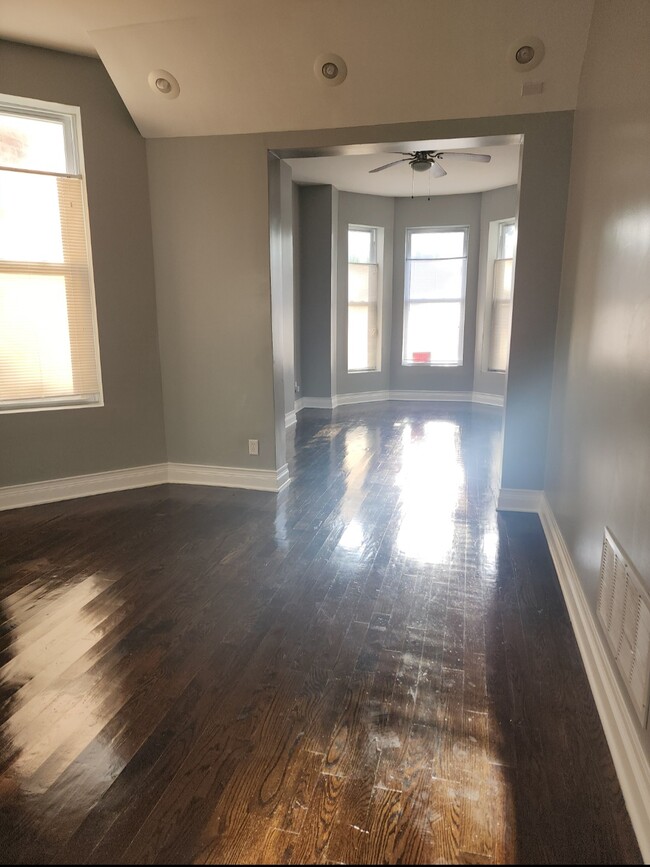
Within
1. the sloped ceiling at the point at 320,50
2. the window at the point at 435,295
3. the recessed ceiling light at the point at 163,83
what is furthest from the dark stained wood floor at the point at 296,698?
the window at the point at 435,295

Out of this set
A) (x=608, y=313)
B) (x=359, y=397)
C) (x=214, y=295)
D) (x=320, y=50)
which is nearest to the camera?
(x=608, y=313)

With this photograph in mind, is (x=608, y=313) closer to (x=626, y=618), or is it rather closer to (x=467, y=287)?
(x=626, y=618)

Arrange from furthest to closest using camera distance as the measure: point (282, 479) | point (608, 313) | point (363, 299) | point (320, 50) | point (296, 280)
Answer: point (363, 299) → point (296, 280) → point (282, 479) → point (320, 50) → point (608, 313)

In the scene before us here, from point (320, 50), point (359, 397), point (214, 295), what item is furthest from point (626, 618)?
point (359, 397)

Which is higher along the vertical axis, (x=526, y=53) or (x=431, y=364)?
(x=526, y=53)

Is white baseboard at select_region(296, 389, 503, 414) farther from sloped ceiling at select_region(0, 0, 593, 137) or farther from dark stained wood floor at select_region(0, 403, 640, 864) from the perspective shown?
sloped ceiling at select_region(0, 0, 593, 137)

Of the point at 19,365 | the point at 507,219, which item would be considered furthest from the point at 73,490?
the point at 507,219

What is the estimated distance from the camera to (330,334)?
7328 millimetres

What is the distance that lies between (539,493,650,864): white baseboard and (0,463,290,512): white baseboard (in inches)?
90.6

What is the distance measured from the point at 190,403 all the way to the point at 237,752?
9.67 feet

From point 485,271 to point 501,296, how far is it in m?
0.43

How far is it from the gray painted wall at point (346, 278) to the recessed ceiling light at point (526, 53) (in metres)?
4.57

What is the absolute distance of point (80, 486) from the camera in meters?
4.01

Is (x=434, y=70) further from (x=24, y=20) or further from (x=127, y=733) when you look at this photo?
(x=127, y=733)
